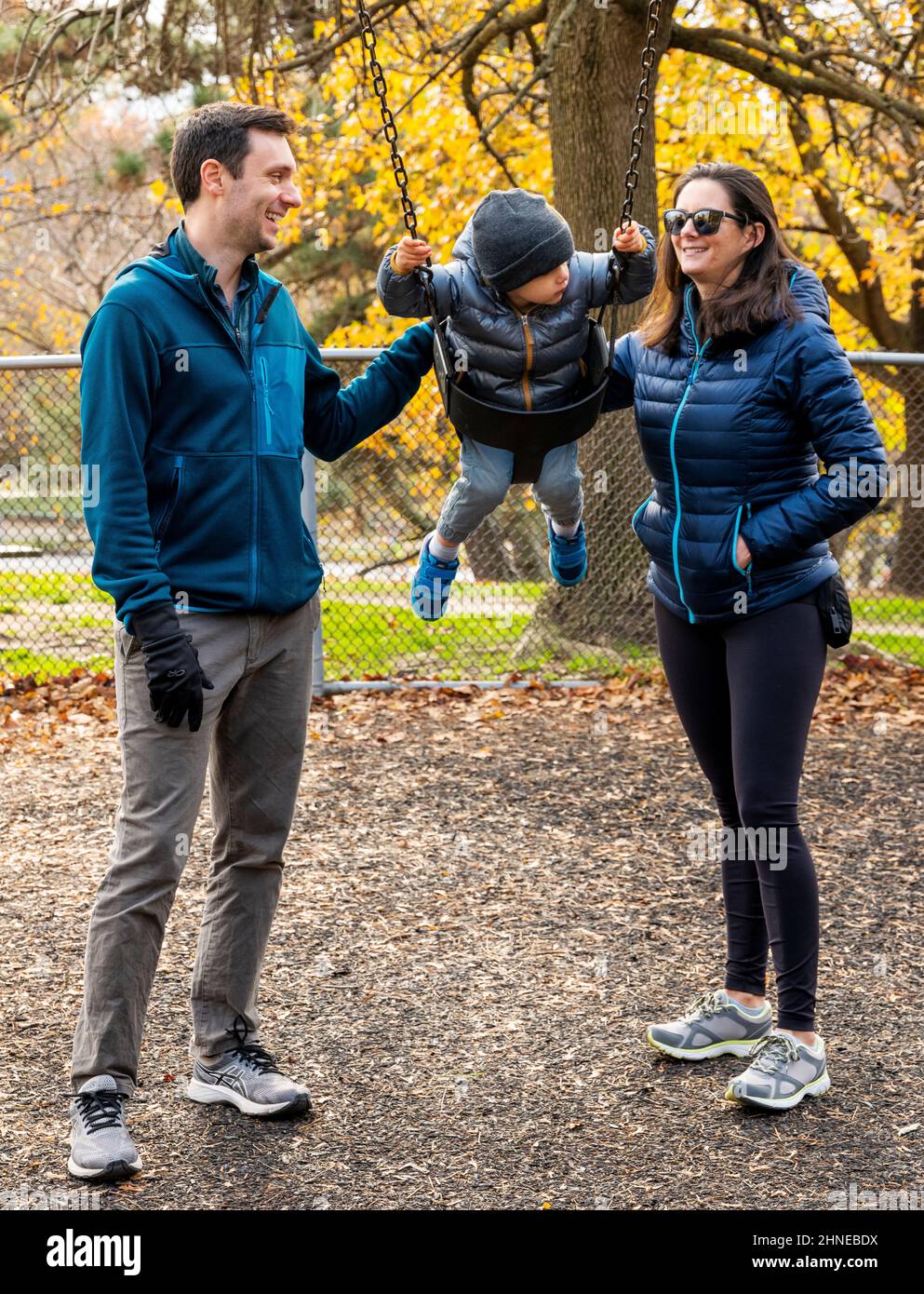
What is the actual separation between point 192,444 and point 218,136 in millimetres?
687

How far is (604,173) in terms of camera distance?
26.9ft

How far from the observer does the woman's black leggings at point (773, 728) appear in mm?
3355

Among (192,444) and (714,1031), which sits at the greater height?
(192,444)

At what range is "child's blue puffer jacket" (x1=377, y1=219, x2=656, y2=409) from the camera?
132 inches

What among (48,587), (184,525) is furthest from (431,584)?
(48,587)

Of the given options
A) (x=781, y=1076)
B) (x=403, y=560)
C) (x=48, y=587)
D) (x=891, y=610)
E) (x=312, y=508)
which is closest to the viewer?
(x=781, y=1076)

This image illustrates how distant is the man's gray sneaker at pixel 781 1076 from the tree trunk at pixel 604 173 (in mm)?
5009

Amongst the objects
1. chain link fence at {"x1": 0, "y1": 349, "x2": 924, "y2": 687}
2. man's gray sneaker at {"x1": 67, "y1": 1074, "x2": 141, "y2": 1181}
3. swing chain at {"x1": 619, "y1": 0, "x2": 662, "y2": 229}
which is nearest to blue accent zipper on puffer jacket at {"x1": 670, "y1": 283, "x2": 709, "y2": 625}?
swing chain at {"x1": 619, "y1": 0, "x2": 662, "y2": 229}

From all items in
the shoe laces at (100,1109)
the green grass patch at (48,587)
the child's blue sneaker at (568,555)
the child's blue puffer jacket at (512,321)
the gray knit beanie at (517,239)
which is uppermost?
the gray knit beanie at (517,239)

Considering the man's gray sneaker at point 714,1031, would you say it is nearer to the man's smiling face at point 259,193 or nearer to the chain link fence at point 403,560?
the man's smiling face at point 259,193

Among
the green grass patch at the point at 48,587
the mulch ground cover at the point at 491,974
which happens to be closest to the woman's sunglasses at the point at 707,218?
the mulch ground cover at the point at 491,974

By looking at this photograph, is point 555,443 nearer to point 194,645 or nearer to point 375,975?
point 194,645

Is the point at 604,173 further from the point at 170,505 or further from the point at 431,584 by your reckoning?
the point at 170,505

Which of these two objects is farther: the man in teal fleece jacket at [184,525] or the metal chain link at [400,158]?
the metal chain link at [400,158]
